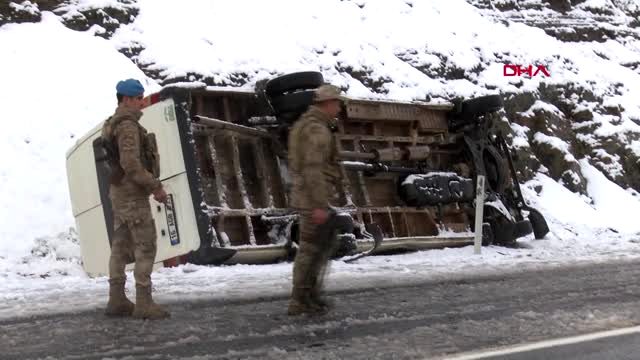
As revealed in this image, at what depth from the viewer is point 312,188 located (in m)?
5.03

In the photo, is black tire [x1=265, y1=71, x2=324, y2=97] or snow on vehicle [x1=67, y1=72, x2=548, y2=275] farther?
black tire [x1=265, y1=71, x2=324, y2=97]

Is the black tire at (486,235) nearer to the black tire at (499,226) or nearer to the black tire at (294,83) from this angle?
the black tire at (499,226)

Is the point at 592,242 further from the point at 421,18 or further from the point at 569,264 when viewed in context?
the point at 421,18

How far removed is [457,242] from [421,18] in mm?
10026

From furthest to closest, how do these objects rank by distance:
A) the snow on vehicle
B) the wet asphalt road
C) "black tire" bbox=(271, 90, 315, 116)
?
"black tire" bbox=(271, 90, 315, 116), the snow on vehicle, the wet asphalt road

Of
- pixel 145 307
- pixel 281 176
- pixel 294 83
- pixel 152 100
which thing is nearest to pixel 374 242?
pixel 281 176

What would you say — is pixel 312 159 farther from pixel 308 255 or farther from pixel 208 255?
pixel 208 255

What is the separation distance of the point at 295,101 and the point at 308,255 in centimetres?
364

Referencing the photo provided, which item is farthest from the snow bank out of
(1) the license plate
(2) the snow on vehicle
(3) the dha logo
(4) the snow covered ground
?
(3) the dha logo

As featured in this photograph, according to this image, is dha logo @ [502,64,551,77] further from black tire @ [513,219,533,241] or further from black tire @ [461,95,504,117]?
black tire @ [513,219,533,241]

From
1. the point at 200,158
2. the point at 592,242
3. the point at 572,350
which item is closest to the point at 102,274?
the point at 200,158

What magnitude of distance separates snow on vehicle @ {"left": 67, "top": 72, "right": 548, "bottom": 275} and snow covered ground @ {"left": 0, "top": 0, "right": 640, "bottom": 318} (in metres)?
0.33

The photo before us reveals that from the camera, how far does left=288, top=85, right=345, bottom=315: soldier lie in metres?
5.04

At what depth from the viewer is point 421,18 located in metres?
19.2
